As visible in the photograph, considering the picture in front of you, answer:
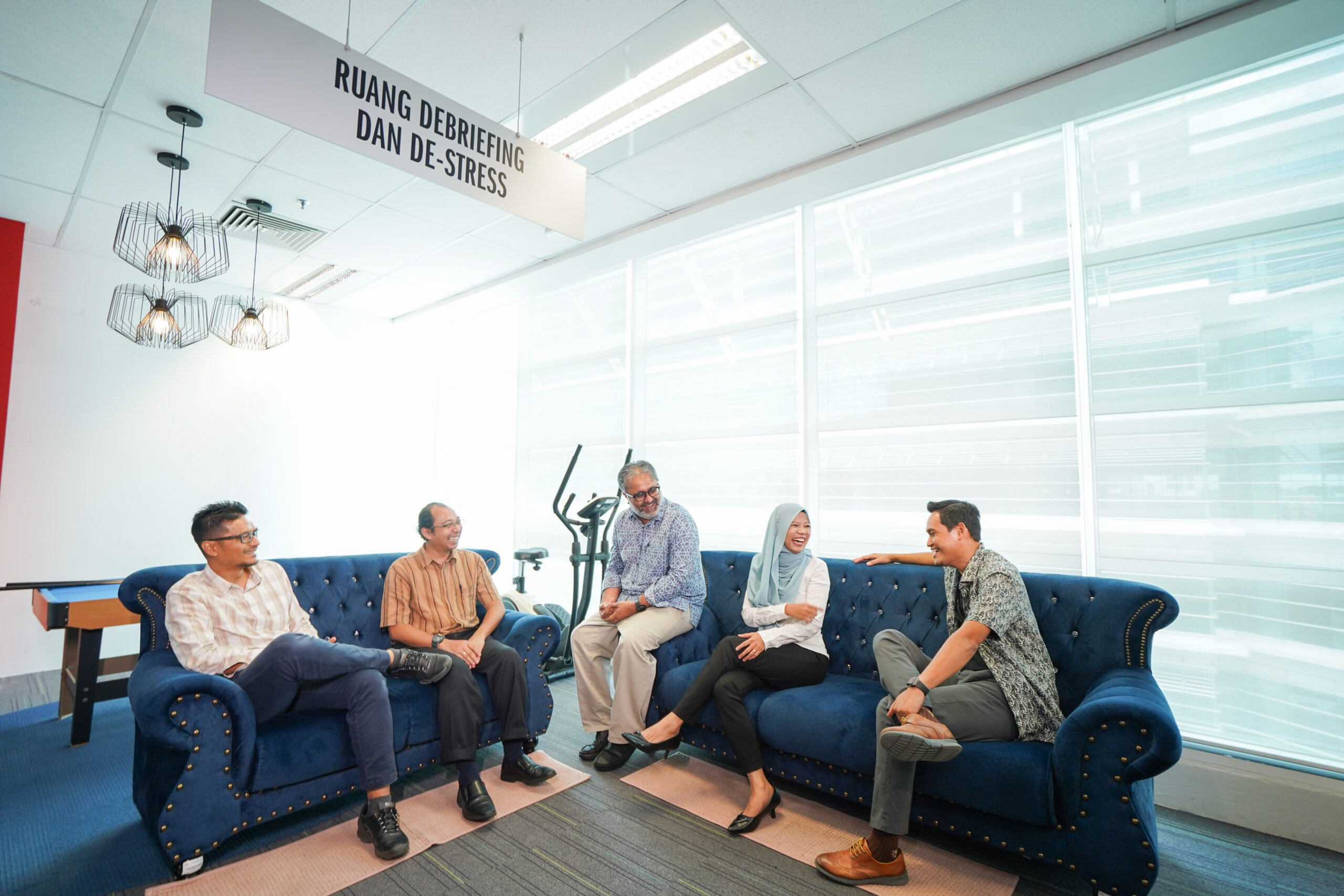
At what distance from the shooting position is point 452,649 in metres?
2.73

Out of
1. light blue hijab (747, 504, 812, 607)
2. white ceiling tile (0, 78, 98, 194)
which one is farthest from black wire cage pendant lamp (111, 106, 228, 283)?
light blue hijab (747, 504, 812, 607)

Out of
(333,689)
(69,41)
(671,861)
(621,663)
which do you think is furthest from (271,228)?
(671,861)

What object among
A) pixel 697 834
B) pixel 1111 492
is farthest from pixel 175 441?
pixel 1111 492

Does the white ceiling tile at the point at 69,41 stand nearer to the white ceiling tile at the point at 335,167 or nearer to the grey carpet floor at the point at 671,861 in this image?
the white ceiling tile at the point at 335,167

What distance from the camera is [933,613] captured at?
276 centimetres

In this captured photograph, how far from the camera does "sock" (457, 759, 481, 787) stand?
2.46 metres

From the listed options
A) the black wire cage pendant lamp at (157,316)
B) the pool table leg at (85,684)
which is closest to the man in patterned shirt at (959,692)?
the pool table leg at (85,684)

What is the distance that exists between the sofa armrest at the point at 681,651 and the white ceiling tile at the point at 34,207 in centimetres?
454

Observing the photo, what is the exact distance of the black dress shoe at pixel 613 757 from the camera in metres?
2.86

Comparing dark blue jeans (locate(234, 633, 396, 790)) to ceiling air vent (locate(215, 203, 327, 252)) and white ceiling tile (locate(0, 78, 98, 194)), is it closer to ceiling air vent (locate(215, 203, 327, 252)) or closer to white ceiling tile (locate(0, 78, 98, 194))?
white ceiling tile (locate(0, 78, 98, 194))

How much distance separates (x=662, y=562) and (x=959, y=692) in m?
1.54

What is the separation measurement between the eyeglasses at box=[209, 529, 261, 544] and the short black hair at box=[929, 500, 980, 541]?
8.51 feet

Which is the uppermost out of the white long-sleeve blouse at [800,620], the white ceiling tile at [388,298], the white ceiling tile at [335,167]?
the white ceiling tile at [388,298]

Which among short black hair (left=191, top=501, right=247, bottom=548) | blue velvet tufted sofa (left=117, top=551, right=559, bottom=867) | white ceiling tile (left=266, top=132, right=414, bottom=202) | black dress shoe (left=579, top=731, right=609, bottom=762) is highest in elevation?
white ceiling tile (left=266, top=132, right=414, bottom=202)
